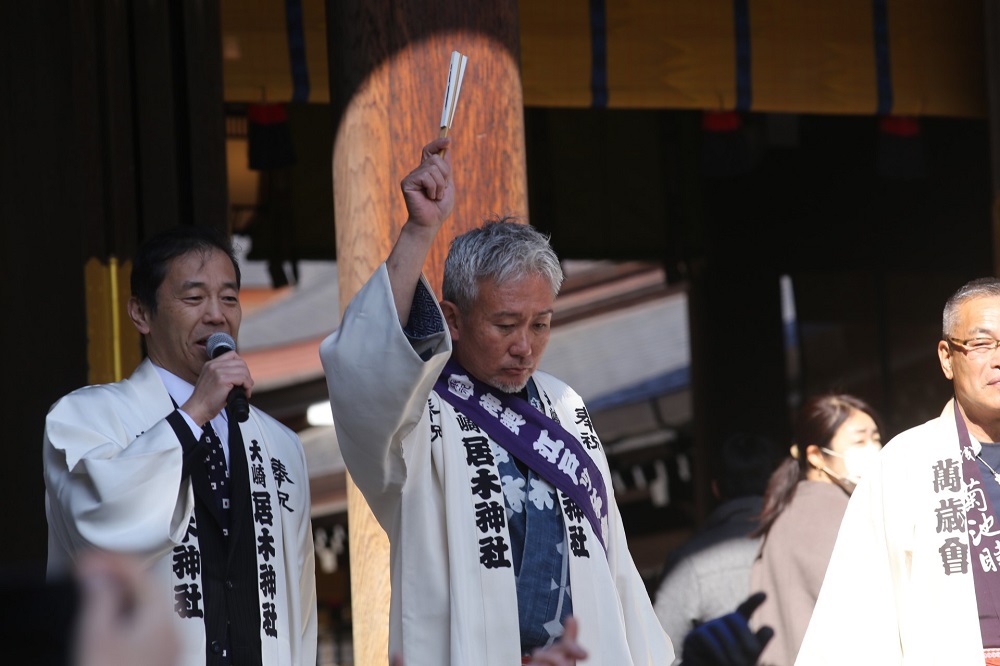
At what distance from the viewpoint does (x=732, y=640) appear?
5.56m

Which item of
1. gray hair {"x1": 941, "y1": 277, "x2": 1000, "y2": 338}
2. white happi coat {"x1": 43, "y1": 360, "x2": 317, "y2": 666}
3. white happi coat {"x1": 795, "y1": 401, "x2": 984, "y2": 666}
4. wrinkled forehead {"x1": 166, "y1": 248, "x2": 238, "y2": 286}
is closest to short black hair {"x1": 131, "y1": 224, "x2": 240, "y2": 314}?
wrinkled forehead {"x1": 166, "y1": 248, "x2": 238, "y2": 286}

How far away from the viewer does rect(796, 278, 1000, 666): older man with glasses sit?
366 cm

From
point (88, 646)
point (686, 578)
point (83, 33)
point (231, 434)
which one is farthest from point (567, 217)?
point (88, 646)

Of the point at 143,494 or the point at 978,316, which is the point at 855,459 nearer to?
the point at 978,316

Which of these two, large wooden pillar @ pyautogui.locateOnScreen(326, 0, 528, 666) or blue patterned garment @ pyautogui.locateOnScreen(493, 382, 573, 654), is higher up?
large wooden pillar @ pyautogui.locateOnScreen(326, 0, 528, 666)

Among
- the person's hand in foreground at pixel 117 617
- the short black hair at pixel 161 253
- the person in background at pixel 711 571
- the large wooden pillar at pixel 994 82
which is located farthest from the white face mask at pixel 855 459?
the person's hand in foreground at pixel 117 617

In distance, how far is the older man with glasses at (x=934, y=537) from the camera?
3660mm

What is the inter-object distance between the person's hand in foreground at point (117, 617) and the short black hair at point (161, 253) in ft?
6.74

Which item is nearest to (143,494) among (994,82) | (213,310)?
(213,310)

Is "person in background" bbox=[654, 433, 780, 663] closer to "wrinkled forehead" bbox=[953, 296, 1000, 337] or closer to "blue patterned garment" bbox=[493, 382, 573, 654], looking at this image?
Answer: "wrinkled forehead" bbox=[953, 296, 1000, 337]

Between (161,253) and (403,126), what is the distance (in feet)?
2.63

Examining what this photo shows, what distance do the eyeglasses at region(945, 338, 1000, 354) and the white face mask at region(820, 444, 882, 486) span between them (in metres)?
1.65

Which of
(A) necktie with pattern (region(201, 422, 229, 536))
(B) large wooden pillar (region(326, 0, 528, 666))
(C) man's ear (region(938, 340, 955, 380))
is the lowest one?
(A) necktie with pattern (region(201, 422, 229, 536))

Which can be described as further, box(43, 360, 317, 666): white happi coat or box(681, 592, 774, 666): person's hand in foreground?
box(681, 592, 774, 666): person's hand in foreground
